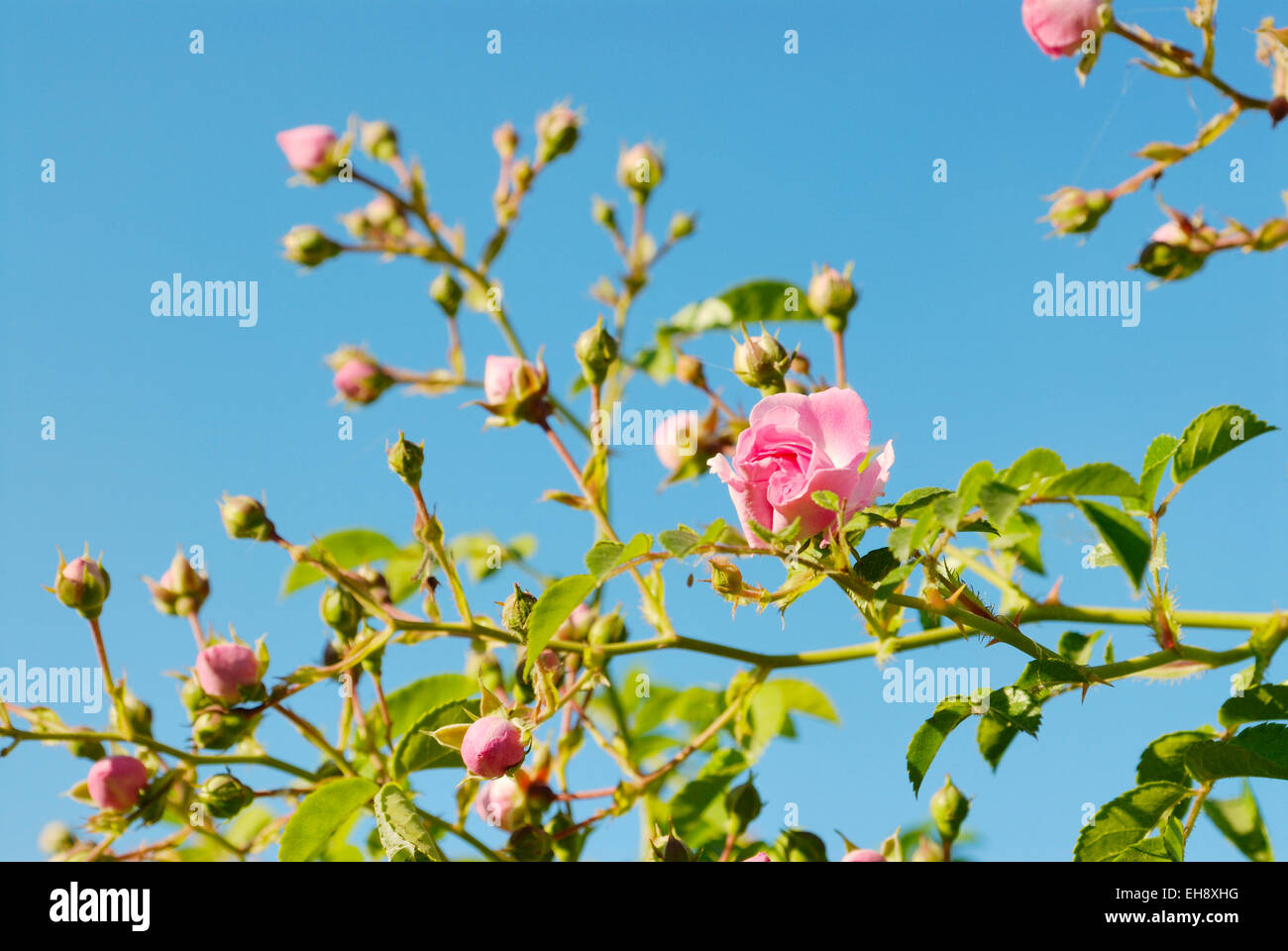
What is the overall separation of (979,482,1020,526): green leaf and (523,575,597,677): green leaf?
407 mm

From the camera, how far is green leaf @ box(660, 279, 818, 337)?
5.91 feet

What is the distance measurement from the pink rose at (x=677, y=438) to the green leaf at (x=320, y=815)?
719 mm

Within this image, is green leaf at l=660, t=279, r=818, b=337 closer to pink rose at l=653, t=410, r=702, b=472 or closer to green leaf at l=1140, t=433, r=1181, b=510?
pink rose at l=653, t=410, r=702, b=472

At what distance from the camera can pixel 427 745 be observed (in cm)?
144

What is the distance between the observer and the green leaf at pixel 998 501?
0.96m

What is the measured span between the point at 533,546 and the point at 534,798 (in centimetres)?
109

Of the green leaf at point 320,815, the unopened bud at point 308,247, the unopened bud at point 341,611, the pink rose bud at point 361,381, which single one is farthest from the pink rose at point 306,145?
the green leaf at point 320,815

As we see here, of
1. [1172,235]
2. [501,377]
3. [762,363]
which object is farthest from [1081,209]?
[501,377]

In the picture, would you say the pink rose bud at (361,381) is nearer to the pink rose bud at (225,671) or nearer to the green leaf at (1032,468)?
the pink rose bud at (225,671)

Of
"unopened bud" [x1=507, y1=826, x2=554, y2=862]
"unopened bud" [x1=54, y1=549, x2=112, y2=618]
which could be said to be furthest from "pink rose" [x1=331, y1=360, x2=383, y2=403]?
"unopened bud" [x1=507, y1=826, x2=554, y2=862]

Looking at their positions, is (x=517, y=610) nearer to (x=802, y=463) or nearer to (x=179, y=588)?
(x=802, y=463)

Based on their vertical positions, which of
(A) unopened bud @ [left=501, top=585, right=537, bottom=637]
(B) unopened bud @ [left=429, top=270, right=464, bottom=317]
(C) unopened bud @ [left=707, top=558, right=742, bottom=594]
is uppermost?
(B) unopened bud @ [left=429, top=270, right=464, bottom=317]

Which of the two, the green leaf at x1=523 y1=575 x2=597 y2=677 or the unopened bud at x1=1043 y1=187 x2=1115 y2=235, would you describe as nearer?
the green leaf at x1=523 y1=575 x2=597 y2=677
